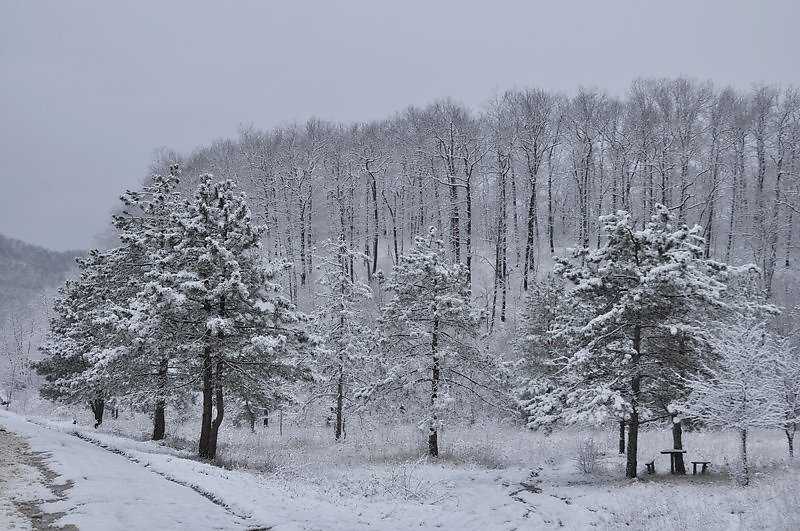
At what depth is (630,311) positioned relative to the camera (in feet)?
58.8

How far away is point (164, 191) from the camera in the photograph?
23.1 metres

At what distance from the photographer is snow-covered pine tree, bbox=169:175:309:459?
18.2 meters

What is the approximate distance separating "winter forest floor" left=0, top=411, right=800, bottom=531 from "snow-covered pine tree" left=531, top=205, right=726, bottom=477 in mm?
2612

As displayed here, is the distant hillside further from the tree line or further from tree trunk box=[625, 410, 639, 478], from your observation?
tree trunk box=[625, 410, 639, 478]

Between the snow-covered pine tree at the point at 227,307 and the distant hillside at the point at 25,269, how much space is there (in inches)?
4266

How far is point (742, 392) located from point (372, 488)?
11.7 meters

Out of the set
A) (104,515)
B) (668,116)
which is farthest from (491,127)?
(104,515)

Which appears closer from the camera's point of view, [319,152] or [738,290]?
[738,290]

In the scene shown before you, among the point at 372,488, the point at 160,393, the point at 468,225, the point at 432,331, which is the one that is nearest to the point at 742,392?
the point at 372,488

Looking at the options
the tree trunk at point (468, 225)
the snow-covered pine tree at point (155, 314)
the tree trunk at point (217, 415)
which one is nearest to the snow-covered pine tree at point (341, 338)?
the tree trunk at point (217, 415)

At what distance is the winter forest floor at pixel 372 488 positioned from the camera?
10.2 m

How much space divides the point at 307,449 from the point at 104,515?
1709 centimetres

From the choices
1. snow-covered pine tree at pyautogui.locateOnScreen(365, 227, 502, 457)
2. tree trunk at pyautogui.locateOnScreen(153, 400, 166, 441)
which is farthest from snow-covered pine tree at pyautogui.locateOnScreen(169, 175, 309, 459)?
snow-covered pine tree at pyautogui.locateOnScreen(365, 227, 502, 457)

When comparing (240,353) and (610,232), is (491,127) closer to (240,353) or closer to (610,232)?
(610,232)
